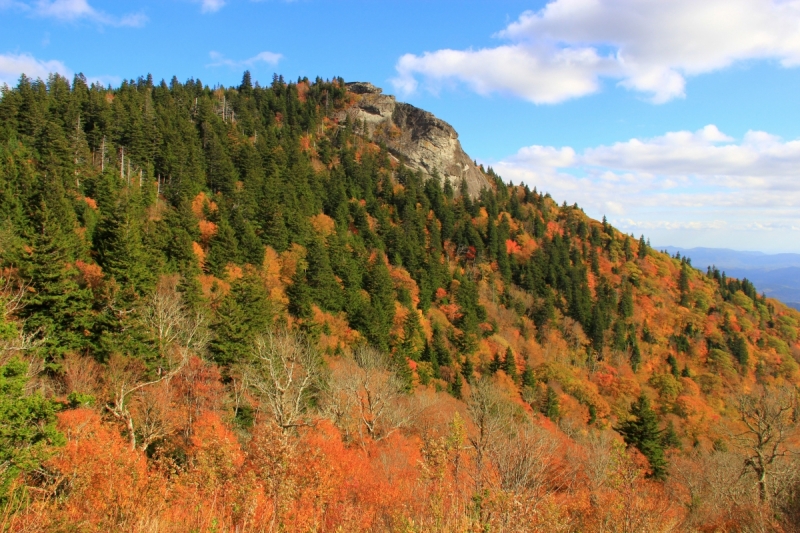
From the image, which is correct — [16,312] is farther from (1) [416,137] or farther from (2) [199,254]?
(1) [416,137]

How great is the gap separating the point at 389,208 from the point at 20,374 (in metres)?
71.7

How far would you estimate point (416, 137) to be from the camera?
353ft

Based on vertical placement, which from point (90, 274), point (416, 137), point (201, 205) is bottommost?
point (90, 274)

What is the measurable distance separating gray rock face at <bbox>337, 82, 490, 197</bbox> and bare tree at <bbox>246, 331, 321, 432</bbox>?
76.7 m

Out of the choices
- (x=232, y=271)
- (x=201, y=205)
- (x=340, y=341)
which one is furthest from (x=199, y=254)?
(x=340, y=341)

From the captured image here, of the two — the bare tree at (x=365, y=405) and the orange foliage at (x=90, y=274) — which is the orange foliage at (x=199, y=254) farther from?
the bare tree at (x=365, y=405)

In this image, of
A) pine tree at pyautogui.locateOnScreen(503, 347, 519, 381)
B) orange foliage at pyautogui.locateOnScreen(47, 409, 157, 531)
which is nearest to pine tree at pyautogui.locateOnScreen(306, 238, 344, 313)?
pine tree at pyautogui.locateOnScreen(503, 347, 519, 381)

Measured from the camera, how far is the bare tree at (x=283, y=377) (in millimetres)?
25469

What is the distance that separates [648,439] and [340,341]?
103 feet

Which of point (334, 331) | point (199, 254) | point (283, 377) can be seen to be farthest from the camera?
point (334, 331)

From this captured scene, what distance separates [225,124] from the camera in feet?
253

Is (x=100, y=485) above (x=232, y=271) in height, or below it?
below

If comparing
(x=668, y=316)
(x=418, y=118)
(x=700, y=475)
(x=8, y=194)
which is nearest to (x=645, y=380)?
(x=668, y=316)

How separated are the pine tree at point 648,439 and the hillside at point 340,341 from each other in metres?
0.23
